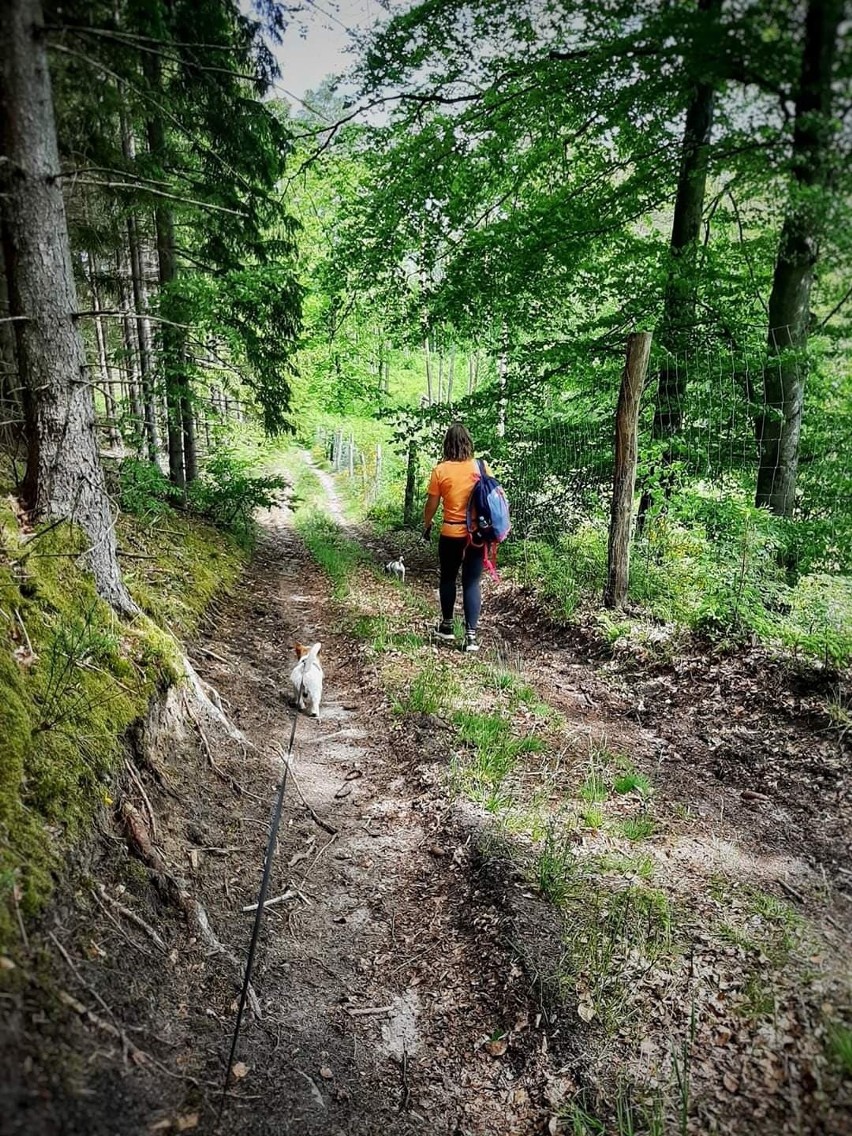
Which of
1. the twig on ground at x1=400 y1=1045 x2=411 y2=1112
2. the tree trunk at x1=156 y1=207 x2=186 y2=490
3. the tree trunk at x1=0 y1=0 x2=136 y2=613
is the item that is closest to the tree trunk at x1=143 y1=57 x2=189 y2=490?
the tree trunk at x1=156 y1=207 x2=186 y2=490

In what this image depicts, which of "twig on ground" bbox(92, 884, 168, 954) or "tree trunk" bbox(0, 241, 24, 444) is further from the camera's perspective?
"tree trunk" bbox(0, 241, 24, 444)

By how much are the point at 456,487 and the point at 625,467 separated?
1.97 m

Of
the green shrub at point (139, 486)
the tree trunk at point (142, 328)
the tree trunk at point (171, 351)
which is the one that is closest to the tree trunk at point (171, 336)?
the tree trunk at point (171, 351)

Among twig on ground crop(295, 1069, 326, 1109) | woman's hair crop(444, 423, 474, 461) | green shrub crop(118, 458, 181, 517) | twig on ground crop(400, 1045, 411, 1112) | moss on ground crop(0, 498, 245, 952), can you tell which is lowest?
twig on ground crop(400, 1045, 411, 1112)

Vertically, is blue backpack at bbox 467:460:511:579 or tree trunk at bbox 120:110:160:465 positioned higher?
tree trunk at bbox 120:110:160:465

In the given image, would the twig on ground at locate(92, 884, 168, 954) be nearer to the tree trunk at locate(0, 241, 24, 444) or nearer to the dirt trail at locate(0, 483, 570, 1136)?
the dirt trail at locate(0, 483, 570, 1136)

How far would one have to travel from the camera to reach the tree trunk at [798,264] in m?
1.91

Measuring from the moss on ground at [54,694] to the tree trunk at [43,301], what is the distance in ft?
0.67

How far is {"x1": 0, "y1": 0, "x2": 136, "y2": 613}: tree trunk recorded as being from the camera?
8.77 ft

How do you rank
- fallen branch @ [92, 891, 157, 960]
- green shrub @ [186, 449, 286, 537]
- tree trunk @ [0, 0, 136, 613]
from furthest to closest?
green shrub @ [186, 449, 286, 537] < tree trunk @ [0, 0, 136, 613] < fallen branch @ [92, 891, 157, 960]

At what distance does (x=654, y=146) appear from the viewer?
5.68m

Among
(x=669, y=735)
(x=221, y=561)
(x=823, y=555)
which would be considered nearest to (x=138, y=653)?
(x=669, y=735)

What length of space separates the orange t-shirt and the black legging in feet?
0.60

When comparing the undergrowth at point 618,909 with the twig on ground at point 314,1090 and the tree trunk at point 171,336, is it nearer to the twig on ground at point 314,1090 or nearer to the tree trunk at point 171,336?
the twig on ground at point 314,1090
